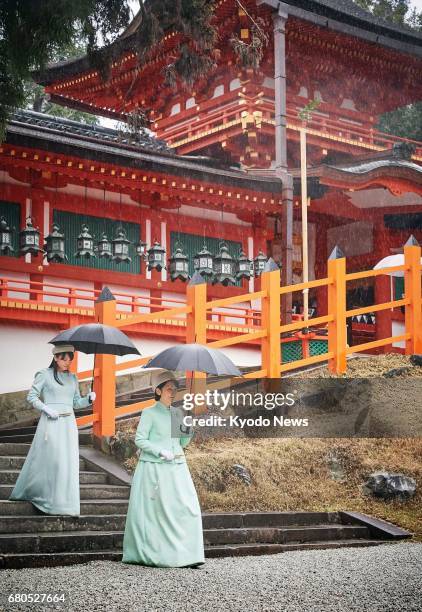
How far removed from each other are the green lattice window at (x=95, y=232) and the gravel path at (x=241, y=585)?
8.26 m

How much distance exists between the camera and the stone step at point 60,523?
272 inches

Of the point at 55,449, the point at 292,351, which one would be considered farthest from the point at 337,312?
the point at 55,449

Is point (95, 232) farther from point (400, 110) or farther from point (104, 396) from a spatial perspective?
point (400, 110)

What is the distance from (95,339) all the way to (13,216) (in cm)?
610

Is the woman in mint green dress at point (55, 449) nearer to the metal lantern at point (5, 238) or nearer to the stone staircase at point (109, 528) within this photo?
the stone staircase at point (109, 528)

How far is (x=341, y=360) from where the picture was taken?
10.9m

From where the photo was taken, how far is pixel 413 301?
448 inches

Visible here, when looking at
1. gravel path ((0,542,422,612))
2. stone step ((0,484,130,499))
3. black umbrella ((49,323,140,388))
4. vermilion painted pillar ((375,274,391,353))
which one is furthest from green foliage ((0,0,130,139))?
vermilion painted pillar ((375,274,391,353))

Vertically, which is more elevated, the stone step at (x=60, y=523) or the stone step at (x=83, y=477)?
the stone step at (x=83, y=477)

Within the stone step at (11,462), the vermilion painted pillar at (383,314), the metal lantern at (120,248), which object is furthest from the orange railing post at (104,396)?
the vermilion painted pillar at (383,314)

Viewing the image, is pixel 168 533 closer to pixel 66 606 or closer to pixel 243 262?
pixel 66 606

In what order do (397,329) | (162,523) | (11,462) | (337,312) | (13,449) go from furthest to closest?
(397,329), (337,312), (13,449), (11,462), (162,523)

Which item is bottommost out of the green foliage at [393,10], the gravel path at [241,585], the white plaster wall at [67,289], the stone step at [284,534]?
the gravel path at [241,585]

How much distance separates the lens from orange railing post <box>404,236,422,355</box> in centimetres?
1138
